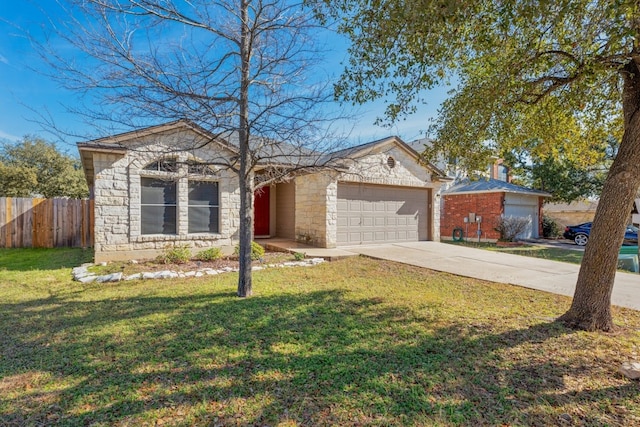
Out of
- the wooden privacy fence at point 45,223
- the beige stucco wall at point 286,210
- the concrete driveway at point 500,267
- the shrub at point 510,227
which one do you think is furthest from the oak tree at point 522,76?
the wooden privacy fence at point 45,223

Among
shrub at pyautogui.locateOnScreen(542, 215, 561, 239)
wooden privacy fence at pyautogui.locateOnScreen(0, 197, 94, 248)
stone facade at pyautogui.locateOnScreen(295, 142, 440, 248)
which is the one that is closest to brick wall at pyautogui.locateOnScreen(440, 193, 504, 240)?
stone facade at pyautogui.locateOnScreen(295, 142, 440, 248)

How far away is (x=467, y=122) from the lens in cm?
560

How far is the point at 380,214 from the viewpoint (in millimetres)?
12242

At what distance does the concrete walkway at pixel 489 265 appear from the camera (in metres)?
6.44

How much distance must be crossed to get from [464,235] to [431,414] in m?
17.2

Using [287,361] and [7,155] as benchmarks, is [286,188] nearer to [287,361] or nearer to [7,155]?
[287,361]

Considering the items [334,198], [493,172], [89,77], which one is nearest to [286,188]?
[334,198]

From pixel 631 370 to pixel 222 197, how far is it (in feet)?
30.1

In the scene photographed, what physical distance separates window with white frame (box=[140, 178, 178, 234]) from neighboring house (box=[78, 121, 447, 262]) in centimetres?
3

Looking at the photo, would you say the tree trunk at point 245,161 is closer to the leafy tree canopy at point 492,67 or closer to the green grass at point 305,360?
A: the green grass at point 305,360

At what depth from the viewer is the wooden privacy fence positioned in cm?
1098

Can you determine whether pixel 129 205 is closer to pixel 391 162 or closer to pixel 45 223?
pixel 45 223

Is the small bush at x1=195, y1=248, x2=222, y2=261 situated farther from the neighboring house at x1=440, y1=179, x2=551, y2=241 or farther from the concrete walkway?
the neighboring house at x1=440, y1=179, x2=551, y2=241

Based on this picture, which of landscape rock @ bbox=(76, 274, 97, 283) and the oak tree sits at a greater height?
the oak tree
